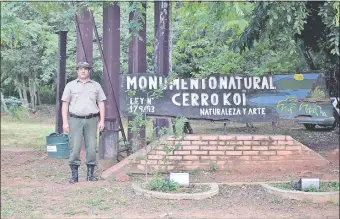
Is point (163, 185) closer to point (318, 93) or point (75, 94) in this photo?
point (75, 94)

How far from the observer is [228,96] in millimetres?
8531

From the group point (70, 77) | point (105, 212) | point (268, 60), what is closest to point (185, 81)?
point (105, 212)

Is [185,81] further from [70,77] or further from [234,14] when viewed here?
[70,77]

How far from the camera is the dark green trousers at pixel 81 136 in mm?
7645

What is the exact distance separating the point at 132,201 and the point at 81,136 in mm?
1863

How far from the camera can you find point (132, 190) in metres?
6.83

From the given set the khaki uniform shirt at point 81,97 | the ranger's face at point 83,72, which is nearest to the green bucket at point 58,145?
the khaki uniform shirt at point 81,97

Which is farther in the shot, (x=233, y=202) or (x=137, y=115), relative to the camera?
(x=137, y=115)

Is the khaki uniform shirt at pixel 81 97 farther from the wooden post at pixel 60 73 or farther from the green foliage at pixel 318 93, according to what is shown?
the wooden post at pixel 60 73

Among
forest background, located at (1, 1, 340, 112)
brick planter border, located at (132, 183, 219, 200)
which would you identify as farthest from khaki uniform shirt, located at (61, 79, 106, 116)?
brick planter border, located at (132, 183, 219, 200)

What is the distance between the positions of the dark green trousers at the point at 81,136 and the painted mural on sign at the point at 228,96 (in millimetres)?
894

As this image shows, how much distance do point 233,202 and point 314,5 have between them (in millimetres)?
6047

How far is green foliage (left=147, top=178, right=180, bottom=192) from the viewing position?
6551 millimetres

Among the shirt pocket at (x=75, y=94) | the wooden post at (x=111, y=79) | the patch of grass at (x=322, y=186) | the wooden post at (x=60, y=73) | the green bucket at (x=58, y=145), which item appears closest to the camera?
the patch of grass at (x=322, y=186)
